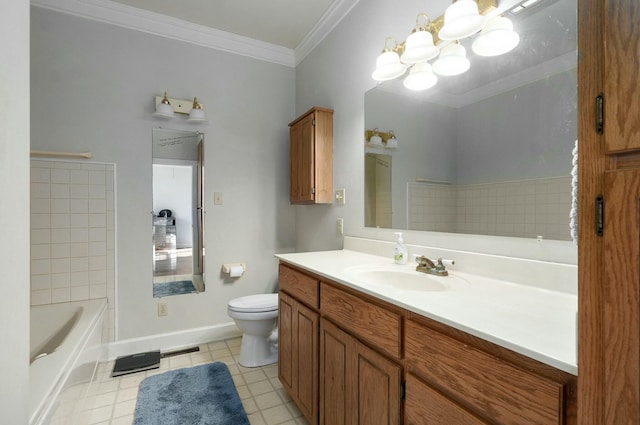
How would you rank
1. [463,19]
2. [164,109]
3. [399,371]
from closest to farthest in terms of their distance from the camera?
[399,371] < [463,19] < [164,109]

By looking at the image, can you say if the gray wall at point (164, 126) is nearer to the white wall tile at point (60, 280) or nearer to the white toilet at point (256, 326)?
the white wall tile at point (60, 280)

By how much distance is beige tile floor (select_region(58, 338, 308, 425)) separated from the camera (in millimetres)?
1602

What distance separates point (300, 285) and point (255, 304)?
842mm

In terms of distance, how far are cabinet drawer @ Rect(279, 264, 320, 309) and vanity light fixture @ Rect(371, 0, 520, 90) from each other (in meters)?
1.14

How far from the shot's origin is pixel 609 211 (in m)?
0.44

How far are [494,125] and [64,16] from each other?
2.87m

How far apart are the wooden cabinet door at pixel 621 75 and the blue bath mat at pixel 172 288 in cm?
269

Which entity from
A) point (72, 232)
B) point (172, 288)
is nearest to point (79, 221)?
point (72, 232)

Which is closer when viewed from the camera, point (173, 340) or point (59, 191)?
point (59, 191)

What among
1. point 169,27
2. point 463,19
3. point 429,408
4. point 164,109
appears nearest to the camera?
point 429,408

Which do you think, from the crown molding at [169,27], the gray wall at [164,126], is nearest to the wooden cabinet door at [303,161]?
the gray wall at [164,126]

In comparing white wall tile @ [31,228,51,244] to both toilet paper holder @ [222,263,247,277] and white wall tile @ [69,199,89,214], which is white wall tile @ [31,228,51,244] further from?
toilet paper holder @ [222,263,247,277]

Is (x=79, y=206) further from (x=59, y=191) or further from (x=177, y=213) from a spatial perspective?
(x=177, y=213)

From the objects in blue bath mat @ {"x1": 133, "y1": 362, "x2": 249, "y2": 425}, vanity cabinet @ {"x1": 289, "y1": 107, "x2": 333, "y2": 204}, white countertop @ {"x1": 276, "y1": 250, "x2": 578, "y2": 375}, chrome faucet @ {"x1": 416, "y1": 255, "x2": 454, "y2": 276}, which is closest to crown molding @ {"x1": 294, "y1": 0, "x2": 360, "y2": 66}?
vanity cabinet @ {"x1": 289, "y1": 107, "x2": 333, "y2": 204}
